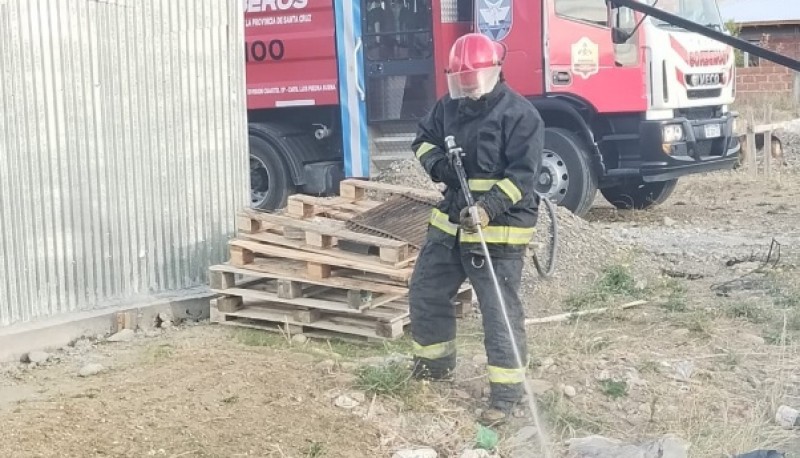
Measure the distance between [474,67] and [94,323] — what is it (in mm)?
3036

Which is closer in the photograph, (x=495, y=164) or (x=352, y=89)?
(x=495, y=164)

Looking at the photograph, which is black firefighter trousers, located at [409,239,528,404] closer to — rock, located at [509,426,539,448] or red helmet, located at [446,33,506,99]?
rock, located at [509,426,539,448]

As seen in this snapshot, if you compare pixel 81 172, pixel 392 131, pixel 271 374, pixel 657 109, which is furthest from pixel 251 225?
pixel 657 109

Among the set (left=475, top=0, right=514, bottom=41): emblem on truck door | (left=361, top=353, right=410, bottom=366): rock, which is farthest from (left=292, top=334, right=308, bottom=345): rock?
(left=475, top=0, right=514, bottom=41): emblem on truck door

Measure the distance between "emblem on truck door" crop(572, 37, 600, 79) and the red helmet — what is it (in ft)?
18.6

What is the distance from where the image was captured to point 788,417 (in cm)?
545

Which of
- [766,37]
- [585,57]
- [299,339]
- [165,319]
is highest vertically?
[766,37]

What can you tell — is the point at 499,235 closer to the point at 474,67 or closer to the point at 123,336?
the point at 474,67

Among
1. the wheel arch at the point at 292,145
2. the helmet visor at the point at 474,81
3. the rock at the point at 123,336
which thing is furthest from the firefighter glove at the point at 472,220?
the wheel arch at the point at 292,145

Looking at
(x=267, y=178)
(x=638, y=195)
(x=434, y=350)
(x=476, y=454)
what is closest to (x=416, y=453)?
(x=476, y=454)

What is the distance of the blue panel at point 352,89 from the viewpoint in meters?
11.3

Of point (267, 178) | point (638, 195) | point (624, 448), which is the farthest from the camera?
point (638, 195)

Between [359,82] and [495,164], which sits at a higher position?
[359,82]

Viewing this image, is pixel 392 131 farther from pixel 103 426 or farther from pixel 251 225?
pixel 103 426
